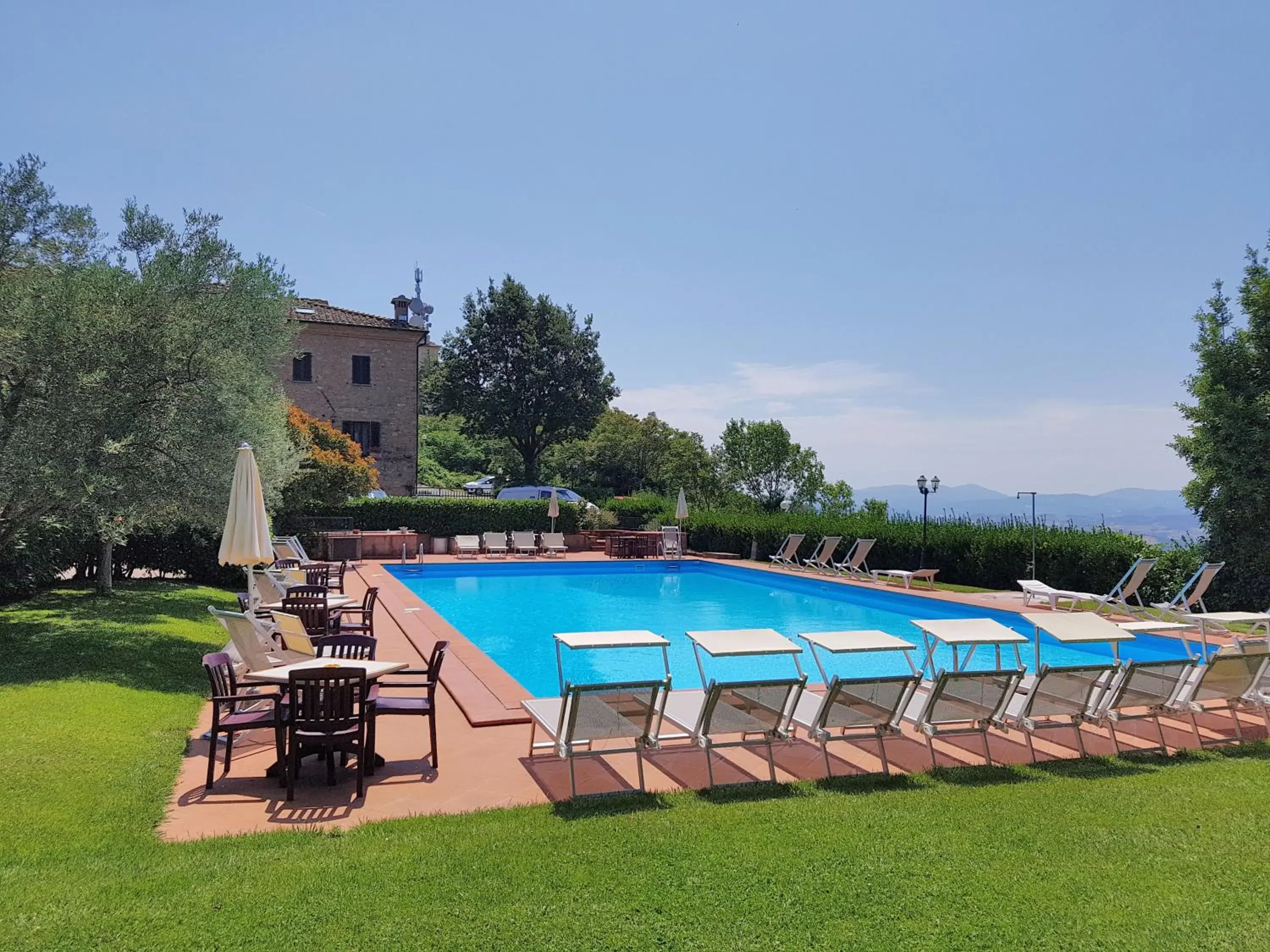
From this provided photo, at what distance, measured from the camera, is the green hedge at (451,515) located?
23.7 metres

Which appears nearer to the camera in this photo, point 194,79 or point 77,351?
point 77,351

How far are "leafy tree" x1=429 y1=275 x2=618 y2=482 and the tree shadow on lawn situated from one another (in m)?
28.8

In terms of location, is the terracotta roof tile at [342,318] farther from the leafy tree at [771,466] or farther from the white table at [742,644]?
the white table at [742,644]

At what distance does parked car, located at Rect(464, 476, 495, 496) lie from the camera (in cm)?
4275

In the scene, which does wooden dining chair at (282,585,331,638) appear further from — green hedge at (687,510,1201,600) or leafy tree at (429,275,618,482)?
leafy tree at (429,275,618,482)

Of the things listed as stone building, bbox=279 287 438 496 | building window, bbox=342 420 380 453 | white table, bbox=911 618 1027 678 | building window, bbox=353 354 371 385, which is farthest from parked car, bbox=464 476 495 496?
white table, bbox=911 618 1027 678

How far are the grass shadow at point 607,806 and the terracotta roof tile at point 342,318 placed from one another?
96.9 ft

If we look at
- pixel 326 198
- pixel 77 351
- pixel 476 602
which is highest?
pixel 326 198

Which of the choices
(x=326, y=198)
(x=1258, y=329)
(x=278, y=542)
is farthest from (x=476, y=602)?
(x=1258, y=329)

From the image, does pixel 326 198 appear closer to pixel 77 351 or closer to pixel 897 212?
pixel 77 351

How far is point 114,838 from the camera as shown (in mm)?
4043

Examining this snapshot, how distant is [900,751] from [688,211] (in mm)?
15392

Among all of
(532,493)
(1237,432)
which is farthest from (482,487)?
(1237,432)

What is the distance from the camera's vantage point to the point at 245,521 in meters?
7.65
